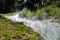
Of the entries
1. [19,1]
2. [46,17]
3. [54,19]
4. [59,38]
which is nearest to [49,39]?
[59,38]

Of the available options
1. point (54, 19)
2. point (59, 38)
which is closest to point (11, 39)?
point (59, 38)

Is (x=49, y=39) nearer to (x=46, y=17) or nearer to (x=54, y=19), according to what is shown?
(x=54, y=19)

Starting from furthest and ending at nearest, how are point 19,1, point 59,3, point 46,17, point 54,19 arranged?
point 19,1 < point 59,3 < point 46,17 < point 54,19

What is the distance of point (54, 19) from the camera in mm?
20203

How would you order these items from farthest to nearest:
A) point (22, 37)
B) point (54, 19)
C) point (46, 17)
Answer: point (46, 17), point (54, 19), point (22, 37)

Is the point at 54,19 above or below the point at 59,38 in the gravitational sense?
below

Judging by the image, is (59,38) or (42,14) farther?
(42,14)

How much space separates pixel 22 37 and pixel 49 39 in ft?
6.10

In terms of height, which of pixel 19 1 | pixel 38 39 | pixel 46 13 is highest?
pixel 38 39

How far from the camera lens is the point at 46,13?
75.4 feet

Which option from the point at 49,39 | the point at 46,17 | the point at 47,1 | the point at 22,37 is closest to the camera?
the point at 49,39

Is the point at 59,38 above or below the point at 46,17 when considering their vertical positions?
above

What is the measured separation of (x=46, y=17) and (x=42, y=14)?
3.54 ft

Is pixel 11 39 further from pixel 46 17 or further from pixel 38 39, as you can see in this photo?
pixel 46 17
